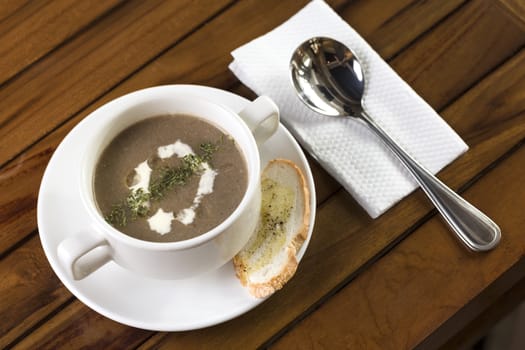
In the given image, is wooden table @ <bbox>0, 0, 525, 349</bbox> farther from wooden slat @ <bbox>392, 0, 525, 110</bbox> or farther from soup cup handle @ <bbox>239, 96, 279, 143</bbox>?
soup cup handle @ <bbox>239, 96, 279, 143</bbox>

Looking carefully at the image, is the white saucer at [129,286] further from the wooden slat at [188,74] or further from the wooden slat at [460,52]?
the wooden slat at [460,52]

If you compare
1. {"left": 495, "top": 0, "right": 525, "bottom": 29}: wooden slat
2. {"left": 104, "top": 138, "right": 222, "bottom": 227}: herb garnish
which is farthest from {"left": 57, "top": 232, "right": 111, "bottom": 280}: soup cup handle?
{"left": 495, "top": 0, "right": 525, "bottom": 29}: wooden slat

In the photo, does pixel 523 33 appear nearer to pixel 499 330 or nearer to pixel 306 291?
pixel 306 291

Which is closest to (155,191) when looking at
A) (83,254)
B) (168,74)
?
(83,254)

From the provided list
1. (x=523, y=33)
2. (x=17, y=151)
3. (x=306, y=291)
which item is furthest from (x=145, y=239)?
(x=523, y=33)

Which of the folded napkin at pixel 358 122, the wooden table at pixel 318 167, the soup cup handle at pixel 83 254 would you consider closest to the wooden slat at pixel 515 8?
the wooden table at pixel 318 167
